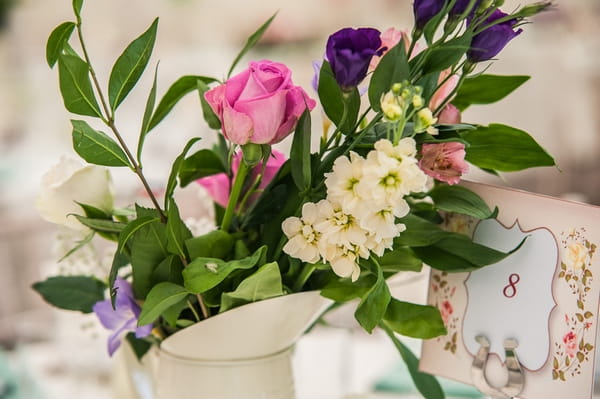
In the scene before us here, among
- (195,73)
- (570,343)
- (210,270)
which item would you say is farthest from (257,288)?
(195,73)

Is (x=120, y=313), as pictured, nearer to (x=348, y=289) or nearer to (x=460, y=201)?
(x=348, y=289)

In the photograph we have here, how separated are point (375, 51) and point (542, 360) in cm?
29

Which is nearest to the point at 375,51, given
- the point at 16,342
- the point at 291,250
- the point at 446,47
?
the point at 446,47

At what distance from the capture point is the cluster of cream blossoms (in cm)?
50

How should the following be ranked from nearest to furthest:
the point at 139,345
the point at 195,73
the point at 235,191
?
the point at 235,191 → the point at 139,345 → the point at 195,73

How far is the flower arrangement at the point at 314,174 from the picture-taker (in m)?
0.54

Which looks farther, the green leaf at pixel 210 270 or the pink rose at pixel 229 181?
the pink rose at pixel 229 181

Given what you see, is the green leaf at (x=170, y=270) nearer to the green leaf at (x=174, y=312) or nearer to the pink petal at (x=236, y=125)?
the green leaf at (x=174, y=312)

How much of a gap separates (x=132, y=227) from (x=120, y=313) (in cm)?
12

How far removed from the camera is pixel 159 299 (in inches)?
23.2

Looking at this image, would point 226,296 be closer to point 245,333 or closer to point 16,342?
point 245,333

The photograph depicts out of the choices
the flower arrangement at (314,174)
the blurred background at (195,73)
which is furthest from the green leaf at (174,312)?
the blurred background at (195,73)

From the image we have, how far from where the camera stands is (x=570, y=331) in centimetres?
61

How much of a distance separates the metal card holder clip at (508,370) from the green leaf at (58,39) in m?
0.41
